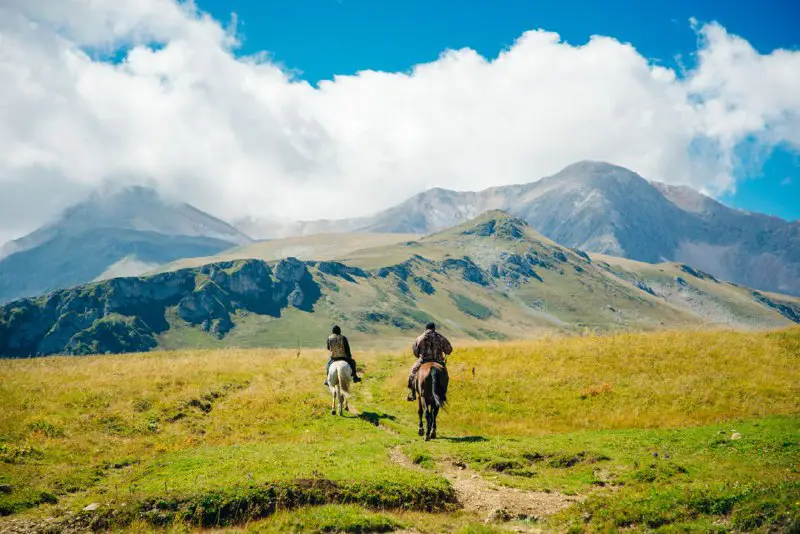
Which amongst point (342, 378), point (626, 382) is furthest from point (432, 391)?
point (626, 382)

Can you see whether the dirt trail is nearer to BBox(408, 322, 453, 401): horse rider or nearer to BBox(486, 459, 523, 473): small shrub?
BBox(486, 459, 523, 473): small shrub

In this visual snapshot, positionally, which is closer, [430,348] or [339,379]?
[430,348]

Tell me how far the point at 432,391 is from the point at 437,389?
11.3 inches

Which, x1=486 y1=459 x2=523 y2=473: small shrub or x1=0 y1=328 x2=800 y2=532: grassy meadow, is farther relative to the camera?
x1=486 y1=459 x2=523 y2=473: small shrub

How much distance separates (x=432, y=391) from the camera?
23.6 meters

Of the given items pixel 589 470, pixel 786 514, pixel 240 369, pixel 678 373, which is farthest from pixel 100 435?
pixel 678 373

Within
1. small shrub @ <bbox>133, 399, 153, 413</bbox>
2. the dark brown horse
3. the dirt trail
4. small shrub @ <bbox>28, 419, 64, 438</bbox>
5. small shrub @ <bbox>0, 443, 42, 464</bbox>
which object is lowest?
the dirt trail

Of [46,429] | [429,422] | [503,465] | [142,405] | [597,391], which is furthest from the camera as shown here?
[597,391]

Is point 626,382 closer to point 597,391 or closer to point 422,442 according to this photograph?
point 597,391

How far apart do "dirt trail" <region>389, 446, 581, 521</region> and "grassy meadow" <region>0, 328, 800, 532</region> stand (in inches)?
15.1

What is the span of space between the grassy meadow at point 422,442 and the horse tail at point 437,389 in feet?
6.32

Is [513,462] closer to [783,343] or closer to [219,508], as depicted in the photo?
[219,508]

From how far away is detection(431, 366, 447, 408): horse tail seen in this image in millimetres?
23531

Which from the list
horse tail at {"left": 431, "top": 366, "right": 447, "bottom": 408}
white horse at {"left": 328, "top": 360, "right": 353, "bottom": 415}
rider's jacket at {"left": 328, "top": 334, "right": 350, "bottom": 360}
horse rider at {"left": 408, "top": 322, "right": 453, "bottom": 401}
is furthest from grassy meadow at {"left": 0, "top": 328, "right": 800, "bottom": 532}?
horse rider at {"left": 408, "top": 322, "right": 453, "bottom": 401}
